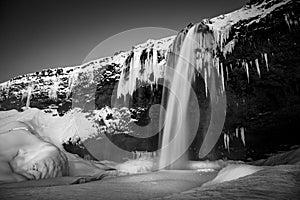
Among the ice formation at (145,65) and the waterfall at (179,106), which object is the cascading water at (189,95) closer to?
the waterfall at (179,106)

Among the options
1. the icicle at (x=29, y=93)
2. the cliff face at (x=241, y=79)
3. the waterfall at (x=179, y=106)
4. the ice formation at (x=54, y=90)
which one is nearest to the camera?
the cliff face at (x=241, y=79)

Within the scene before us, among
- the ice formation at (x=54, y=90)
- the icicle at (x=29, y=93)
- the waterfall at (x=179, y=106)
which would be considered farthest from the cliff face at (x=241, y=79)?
the icicle at (x=29, y=93)

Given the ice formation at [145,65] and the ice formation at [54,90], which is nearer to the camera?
the ice formation at [145,65]

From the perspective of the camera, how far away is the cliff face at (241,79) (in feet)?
30.7

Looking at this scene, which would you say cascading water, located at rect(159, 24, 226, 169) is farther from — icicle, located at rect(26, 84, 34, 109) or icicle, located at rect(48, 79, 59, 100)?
icicle, located at rect(26, 84, 34, 109)

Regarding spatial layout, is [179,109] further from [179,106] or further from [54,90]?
[54,90]

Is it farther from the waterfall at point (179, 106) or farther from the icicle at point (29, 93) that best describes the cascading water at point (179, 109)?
the icicle at point (29, 93)

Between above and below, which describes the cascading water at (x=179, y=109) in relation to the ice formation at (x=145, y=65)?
below

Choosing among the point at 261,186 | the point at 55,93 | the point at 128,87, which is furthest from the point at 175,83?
the point at 55,93

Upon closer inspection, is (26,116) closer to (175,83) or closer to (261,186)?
(175,83)

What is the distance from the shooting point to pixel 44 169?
7.06 metres

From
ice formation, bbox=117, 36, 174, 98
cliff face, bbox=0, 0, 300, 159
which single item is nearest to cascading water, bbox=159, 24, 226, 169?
cliff face, bbox=0, 0, 300, 159

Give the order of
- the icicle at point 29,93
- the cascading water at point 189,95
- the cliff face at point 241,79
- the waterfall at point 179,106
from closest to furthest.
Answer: the cliff face at point 241,79 → the cascading water at point 189,95 → the waterfall at point 179,106 → the icicle at point 29,93

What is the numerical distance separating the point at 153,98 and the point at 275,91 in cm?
735
